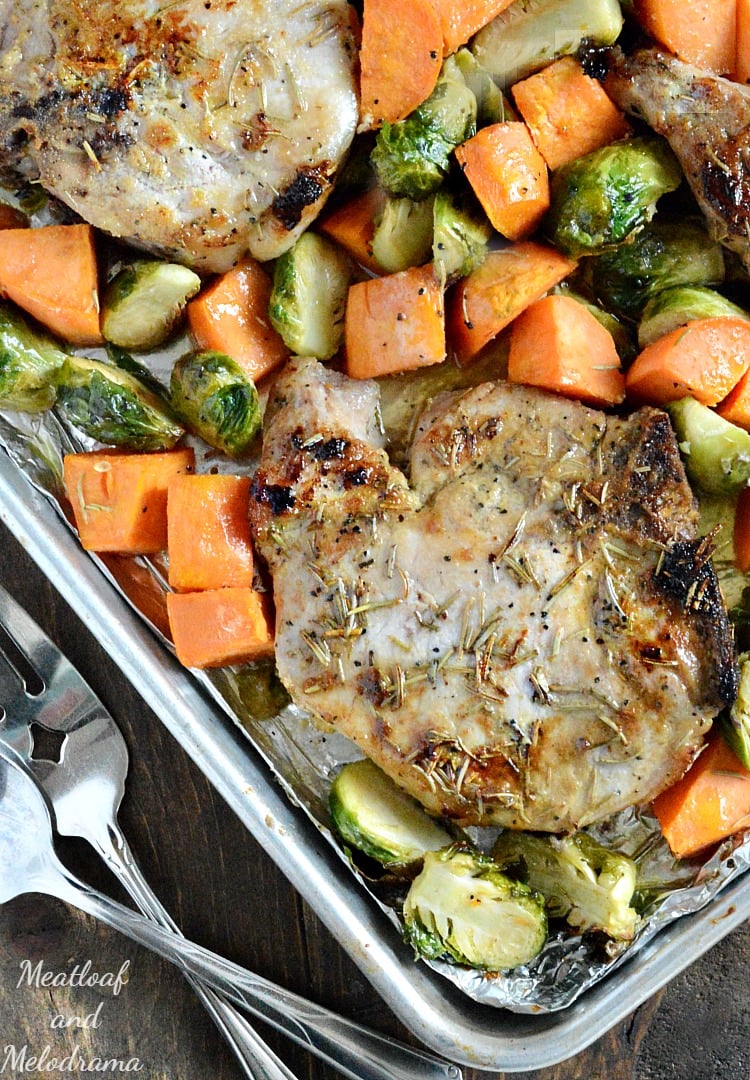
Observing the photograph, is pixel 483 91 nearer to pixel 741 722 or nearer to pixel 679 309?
pixel 679 309

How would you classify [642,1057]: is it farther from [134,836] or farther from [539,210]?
[539,210]

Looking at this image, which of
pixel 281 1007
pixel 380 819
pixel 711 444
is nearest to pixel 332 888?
pixel 380 819

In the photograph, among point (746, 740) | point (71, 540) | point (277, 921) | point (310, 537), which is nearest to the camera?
point (746, 740)

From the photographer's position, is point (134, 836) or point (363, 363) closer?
point (363, 363)

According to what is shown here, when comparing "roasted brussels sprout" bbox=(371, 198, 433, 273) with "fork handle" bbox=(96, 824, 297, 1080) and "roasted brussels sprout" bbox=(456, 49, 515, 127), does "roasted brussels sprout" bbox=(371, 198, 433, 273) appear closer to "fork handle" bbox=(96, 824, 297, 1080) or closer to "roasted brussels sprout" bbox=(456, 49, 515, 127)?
"roasted brussels sprout" bbox=(456, 49, 515, 127)

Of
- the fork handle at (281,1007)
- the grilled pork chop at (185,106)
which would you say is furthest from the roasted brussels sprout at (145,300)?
the fork handle at (281,1007)

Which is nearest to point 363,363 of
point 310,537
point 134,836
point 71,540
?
point 310,537
